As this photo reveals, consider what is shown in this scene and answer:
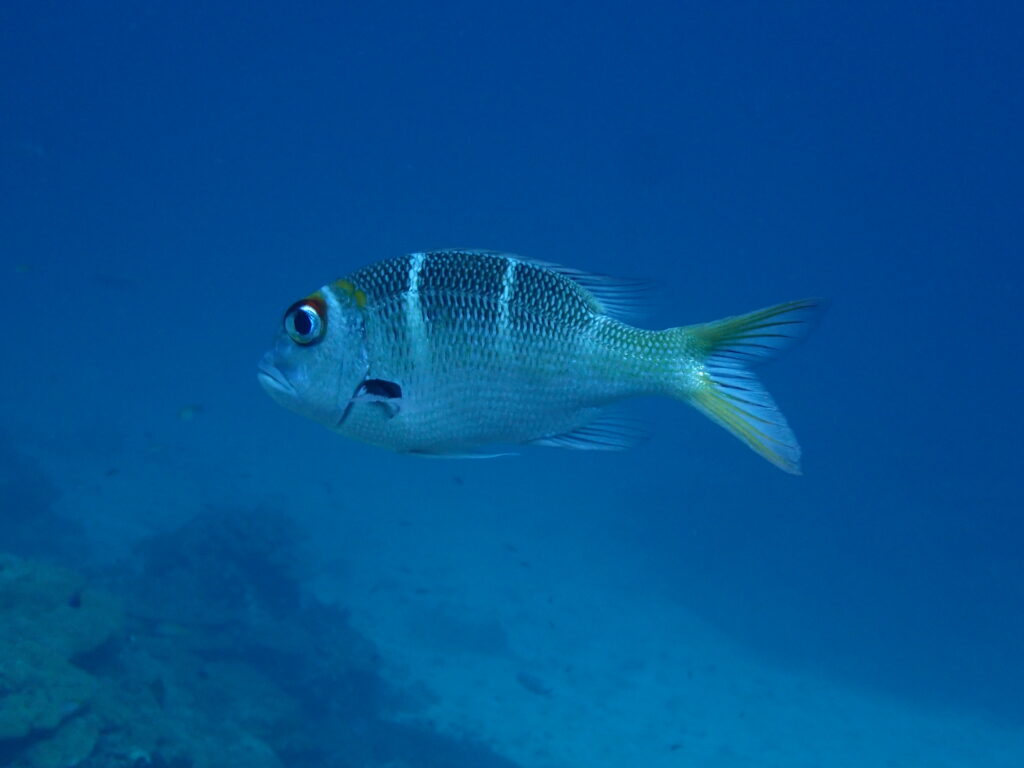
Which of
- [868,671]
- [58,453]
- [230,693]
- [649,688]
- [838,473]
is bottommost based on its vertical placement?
[230,693]

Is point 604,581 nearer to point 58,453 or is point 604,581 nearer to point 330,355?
point 58,453

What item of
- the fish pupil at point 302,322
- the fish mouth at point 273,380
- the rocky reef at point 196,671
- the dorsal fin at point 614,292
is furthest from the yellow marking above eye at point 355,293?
the rocky reef at point 196,671

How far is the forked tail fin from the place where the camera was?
1.57 meters

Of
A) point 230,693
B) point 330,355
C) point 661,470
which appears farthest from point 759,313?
point 661,470

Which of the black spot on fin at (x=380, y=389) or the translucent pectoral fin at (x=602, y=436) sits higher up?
the translucent pectoral fin at (x=602, y=436)

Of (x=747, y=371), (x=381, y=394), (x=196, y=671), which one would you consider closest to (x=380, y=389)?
(x=381, y=394)

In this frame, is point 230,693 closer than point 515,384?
No

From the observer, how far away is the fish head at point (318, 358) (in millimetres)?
1680

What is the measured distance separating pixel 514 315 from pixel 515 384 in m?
0.18

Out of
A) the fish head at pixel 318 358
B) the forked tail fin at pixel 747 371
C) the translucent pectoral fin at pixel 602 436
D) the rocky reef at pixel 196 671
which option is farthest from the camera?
the rocky reef at pixel 196 671

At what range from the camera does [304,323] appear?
167 cm

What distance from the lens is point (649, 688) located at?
17.4 metres

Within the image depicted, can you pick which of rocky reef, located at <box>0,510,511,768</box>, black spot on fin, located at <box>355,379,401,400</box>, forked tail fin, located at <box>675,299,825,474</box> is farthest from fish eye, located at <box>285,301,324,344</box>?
rocky reef, located at <box>0,510,511,768</box>

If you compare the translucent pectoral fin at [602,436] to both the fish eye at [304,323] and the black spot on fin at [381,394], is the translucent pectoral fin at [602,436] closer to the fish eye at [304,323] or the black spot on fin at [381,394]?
the black spot on fin at [381,394]
